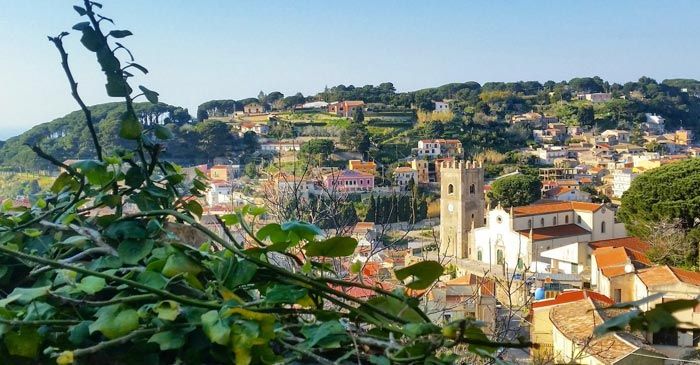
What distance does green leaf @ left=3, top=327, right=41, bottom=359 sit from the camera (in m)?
0.44

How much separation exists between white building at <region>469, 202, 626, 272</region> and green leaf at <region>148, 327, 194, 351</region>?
18080mm

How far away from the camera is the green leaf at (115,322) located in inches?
16.4

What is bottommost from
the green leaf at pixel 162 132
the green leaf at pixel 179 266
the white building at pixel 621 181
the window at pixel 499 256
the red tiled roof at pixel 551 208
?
the window at pixel 499 256

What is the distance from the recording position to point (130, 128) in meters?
0.61

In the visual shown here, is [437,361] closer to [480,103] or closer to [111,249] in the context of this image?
[111,249]

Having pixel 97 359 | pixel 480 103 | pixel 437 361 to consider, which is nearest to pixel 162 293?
pixel 97 359

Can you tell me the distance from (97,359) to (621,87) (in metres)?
65.5

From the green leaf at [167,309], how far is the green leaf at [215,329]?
18 mm

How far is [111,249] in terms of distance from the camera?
1.76 feet

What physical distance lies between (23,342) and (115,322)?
0.22ft

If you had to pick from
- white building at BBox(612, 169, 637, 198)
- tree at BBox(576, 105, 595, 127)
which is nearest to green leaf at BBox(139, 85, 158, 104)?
white building at BBox(612, 169, 637, 198)

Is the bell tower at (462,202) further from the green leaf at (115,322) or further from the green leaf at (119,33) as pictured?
the green leaf at (115,322)

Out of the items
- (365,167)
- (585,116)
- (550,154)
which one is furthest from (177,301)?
(585,116)

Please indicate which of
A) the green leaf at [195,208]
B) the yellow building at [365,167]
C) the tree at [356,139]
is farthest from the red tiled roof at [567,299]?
the tree at [356,139]
